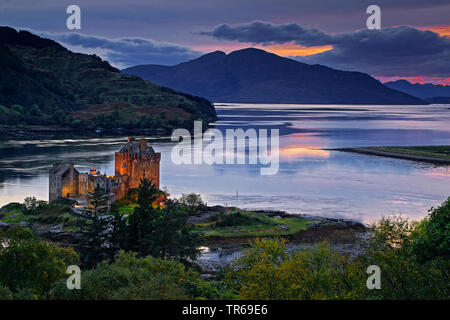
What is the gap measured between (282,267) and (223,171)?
68.6 metres

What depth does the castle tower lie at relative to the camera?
60125 mm

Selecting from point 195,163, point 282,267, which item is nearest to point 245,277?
point 282,267

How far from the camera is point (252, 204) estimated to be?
217ft

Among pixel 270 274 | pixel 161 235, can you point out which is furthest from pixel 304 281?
pixel 161 235

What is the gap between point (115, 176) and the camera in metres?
57.6

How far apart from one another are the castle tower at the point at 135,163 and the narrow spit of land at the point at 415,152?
6743cm

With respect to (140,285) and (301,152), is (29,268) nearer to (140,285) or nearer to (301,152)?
(140,285)

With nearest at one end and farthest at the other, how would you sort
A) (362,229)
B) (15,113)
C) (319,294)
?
(319,294)
(362,229)
(15,113)

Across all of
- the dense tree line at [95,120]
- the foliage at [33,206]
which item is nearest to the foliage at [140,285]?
the foliage at [33,206]

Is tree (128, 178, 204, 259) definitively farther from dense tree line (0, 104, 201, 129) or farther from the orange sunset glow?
dense tree line (0, 104, 201, 129)

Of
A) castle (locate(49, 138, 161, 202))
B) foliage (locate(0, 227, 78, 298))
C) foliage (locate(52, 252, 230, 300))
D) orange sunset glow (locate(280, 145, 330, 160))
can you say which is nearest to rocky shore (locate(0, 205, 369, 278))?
castle (locate(49, 138, 161, 202))

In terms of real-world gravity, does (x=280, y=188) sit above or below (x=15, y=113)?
below

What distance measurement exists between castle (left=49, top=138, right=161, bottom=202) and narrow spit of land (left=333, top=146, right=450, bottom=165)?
67.8 metres
